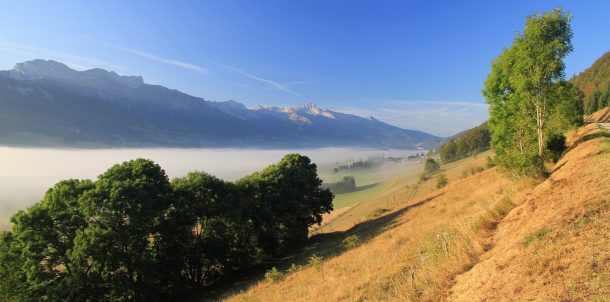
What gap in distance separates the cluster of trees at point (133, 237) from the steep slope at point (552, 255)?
3463cm

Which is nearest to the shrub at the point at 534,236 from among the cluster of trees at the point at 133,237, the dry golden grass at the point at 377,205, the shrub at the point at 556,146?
the shrub at the point at 556,146

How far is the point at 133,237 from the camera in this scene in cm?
3678

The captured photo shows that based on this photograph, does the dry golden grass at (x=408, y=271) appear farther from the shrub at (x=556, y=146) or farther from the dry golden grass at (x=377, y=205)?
the dry golden grass at (x=377, y=205)

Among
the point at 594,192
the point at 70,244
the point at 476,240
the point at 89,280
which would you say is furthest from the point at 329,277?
the point at 70,244

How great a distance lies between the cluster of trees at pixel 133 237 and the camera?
32.8 m

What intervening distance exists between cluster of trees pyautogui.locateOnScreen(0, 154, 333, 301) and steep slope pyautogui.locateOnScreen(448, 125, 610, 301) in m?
34.6

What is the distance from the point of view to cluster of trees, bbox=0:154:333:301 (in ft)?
107

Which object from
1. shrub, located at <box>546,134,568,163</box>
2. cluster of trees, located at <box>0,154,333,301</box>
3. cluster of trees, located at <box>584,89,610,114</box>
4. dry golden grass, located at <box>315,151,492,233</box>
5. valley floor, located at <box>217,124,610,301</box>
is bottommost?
dry golden grass, located at <box>315,151,492,233</box>

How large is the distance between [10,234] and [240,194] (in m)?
25.9

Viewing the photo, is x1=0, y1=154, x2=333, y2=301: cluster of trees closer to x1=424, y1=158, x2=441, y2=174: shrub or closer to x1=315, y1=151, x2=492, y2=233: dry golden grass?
x1=315, y1=151, x2=492, y2=233: dry golden grass

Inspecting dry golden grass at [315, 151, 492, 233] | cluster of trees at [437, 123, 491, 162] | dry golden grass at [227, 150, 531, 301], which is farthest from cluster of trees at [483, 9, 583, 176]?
cluster of trees at [437, 123, 491, 162]

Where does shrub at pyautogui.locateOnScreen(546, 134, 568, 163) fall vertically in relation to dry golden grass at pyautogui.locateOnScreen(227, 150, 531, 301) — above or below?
above

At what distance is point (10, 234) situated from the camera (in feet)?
116

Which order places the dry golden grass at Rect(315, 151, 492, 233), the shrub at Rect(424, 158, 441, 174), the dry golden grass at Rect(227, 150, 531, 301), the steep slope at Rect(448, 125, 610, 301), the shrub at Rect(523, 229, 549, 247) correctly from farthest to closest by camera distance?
the shrub at Rect(424, 158, 441, 174), the dry golden grass at Rect(315, 151, 492, 233), the dry golden grass at Rect(227, 150, 531, 301), the shrub at Rect(523, 229, 549, 247), the steep slope at Rect(448, 125, 610, 301)
